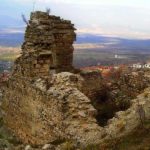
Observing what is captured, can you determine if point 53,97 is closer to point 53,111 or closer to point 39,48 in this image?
point 53,111

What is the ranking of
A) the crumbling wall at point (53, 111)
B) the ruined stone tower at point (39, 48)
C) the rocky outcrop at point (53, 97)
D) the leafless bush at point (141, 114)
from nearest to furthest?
1. the leafless bush at point (141, 114)
2. the rocky outcrop at point (53, 97)
3. the crumbling wall at point (53, 111)
4. the ruined stone tower at point (39, 48)

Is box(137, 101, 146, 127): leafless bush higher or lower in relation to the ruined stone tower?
lower

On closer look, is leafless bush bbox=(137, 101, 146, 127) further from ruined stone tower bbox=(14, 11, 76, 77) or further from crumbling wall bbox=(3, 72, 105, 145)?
ruined stone tower bbox=(14, 11, 76, 77)

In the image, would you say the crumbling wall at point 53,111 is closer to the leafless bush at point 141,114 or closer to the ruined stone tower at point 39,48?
the ruined stone tower at point 39,48

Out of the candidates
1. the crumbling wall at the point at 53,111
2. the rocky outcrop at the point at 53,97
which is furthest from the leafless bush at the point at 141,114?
the crumbling wall at the point at 53,111

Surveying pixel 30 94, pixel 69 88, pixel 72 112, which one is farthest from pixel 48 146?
pixel 30 94

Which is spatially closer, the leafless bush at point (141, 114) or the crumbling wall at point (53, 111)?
the leafless bush at point (141, 114)

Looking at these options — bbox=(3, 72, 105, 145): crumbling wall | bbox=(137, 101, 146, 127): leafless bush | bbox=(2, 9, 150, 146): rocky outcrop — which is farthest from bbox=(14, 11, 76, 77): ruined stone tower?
bbox=(137, 101, 146, 127): leafless bush

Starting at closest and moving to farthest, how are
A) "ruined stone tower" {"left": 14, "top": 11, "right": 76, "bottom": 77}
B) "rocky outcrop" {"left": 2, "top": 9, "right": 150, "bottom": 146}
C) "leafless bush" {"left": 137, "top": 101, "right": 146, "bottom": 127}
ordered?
"leafless bush" {"left": 137, "top": 101, "right": 146, "bottom": 127} → "rocky outcrop" {"left": 2, "top": 9, "right": 150, "bottom": 146} → "ruined stone tower" {"left": 14, "top": 11, "right": 76, "bottom": 77}

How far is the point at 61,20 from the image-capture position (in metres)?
22.8

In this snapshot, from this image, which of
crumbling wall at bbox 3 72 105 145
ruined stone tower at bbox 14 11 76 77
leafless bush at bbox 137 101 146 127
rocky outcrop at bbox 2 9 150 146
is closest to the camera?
leafless bush at bbox 137 101 146 127

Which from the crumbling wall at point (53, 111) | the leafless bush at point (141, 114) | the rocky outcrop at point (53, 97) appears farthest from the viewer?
the crumbling wall at point (53, 111)

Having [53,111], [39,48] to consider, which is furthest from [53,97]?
[39,48]

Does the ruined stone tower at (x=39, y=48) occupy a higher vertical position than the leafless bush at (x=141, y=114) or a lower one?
higher
